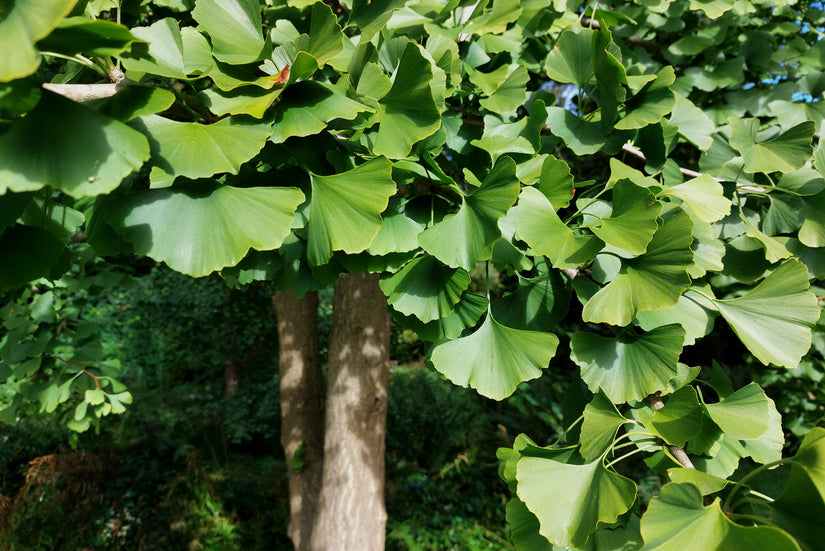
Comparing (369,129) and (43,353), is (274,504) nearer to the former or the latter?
(43,353)

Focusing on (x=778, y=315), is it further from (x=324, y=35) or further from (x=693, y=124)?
(x=324, y=35)

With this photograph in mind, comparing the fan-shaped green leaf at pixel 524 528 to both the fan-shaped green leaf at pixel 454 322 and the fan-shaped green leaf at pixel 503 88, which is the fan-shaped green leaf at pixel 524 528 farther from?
the fan-shaped green leaf at pixel 503 88

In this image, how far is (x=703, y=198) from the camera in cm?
77

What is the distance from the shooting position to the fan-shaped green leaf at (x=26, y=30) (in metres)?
0.38

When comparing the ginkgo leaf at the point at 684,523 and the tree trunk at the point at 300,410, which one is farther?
the tree trunk at the point at 300,410

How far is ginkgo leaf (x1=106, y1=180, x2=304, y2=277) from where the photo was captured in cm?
58

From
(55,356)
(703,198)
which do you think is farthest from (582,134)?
(55,356)

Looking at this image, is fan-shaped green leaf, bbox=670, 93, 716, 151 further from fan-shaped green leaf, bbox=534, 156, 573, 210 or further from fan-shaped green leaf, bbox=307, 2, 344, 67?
fan-shaped green leaf, bbox=307, 2, 344, 67

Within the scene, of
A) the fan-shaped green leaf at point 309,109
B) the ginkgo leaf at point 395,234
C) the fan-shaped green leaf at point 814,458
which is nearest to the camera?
the fan-shaped green leaf at point 814,458

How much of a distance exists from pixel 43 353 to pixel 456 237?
1.92m

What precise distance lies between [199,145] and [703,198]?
2.39 feet

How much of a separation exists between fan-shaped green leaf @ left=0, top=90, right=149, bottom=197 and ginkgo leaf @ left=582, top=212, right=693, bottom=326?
0.58 metres

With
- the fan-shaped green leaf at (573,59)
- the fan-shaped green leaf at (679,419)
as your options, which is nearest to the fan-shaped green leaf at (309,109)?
the fan-shaped green leaf at (573,59)

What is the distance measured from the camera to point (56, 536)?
10.1 feet
